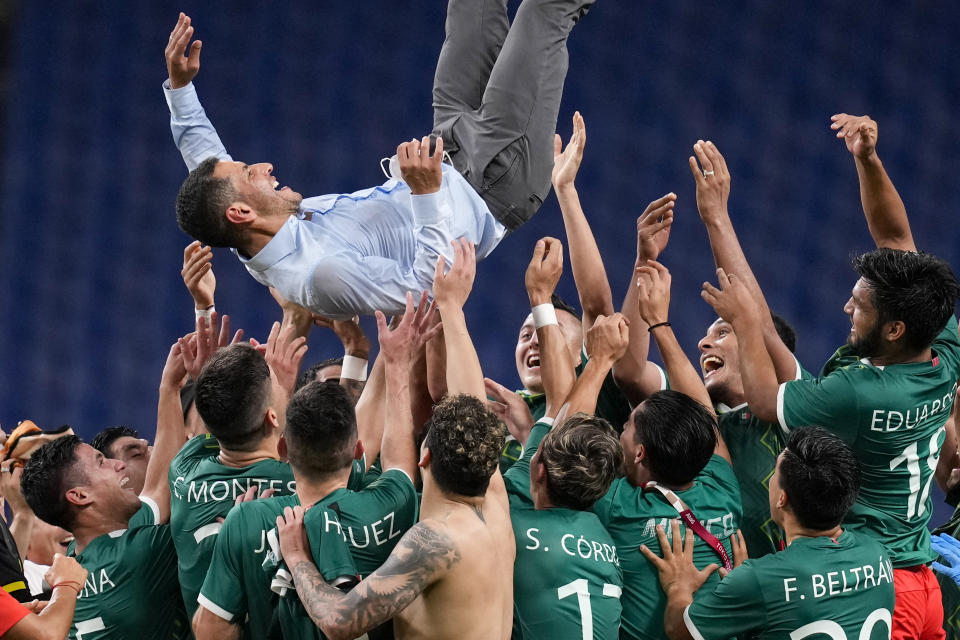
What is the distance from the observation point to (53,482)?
339 centimetres

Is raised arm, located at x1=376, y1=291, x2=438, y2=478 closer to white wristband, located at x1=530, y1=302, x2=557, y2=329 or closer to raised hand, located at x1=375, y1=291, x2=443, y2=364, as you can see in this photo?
raised hand, located at x1=375, y1=291, x2=443, y2=364

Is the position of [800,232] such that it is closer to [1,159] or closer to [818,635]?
[818,635]

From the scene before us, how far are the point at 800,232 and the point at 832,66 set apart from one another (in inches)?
44.3

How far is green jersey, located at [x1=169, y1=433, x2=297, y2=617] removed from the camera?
317cm

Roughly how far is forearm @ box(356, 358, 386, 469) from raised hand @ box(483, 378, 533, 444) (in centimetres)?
36

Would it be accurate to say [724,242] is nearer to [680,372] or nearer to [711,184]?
[711,184]

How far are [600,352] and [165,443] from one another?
1.35m

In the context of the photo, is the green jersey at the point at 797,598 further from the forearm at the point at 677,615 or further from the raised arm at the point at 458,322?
the raised arm at the point at 458,322

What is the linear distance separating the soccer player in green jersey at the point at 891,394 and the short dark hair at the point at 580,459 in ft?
2.07

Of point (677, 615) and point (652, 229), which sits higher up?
point (652, 229)

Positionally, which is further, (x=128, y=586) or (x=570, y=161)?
(x=570, y=161)

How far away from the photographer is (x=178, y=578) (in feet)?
11.2

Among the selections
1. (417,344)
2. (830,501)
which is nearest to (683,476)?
(830,501)

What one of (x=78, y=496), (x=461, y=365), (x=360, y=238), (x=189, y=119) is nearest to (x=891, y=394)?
(x=461, y=365)
